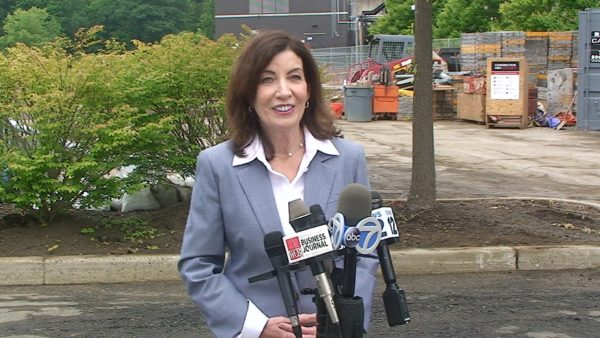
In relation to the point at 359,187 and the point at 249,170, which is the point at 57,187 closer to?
the point at 249,170

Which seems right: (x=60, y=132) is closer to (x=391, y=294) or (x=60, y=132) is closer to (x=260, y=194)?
(x=260, y=194)

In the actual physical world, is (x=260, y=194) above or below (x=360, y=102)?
above

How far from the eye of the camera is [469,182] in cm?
1221

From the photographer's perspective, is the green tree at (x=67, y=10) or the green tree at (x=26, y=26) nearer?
the green tree at (x=26, y=26)

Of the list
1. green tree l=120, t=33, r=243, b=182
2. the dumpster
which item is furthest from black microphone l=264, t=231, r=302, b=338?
the dumpster

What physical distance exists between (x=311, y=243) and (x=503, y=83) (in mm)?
20038

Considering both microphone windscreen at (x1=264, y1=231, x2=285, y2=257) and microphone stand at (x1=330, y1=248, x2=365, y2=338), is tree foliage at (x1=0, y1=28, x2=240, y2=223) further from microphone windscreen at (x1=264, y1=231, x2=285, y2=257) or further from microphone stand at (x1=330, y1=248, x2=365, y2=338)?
microphone stand at (x1=330, y1=248, x2=365, y2=338)

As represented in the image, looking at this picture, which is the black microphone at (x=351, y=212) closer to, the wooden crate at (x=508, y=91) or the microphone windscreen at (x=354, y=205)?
the microphone windscreen at (x=354, y=205)

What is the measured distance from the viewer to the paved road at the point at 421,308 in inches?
229

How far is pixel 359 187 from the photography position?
6.75ft

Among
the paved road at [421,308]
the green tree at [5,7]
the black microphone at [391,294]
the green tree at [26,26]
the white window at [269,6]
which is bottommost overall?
the paved road at [421,308]

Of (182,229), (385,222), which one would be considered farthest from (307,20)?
(385,222)

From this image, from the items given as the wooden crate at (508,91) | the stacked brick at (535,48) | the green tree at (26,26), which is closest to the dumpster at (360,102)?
the stacked brick at (535,48)

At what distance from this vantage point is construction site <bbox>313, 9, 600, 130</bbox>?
19.9 meters
